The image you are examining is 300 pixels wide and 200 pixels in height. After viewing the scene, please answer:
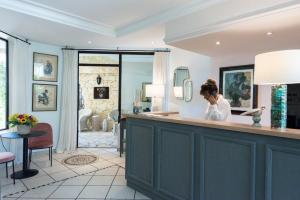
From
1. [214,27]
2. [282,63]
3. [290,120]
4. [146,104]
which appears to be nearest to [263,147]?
[282,63]

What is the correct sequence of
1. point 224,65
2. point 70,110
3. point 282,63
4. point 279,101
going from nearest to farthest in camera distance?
point 282,63 < point 279,101 < point 224,65 < point 70,110

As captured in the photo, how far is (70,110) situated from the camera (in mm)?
5320

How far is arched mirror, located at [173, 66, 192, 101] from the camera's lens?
16.3 feet

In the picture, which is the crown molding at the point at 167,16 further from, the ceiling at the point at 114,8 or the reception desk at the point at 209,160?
the reception desk at the point at 209,160

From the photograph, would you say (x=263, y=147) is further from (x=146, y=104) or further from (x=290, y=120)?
(x=146, y=104)

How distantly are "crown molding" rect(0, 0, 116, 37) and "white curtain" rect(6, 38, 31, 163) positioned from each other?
4.41 feet

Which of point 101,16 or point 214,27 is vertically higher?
point 101,16

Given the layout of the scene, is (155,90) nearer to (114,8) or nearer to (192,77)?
(192,77)

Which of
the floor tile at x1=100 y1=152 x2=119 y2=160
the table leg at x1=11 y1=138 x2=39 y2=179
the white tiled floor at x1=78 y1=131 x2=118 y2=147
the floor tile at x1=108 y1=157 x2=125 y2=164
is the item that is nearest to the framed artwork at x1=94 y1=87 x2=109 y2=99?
the white tiled floor at x1=78 y1=131 x2=118 y2=147

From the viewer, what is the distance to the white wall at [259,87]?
3.69 m

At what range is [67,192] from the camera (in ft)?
10.0

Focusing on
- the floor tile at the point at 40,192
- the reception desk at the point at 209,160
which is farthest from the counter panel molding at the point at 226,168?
the floor tile at the point at 40,192

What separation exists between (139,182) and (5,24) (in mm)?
3464

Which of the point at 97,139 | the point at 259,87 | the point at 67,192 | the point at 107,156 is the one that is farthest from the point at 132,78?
the point at 67,192
